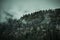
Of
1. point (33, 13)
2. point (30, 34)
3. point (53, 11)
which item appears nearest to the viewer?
point (30, 34)

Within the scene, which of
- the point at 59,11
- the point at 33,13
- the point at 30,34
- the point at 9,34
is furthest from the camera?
the point at 33,13

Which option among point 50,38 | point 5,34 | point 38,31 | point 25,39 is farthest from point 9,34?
point 50,38

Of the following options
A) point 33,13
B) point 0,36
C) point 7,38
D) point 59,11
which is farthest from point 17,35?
point 33,13

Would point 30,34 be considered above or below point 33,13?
below

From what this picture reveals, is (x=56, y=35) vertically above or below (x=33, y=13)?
below

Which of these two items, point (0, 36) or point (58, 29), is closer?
point (58, 29)

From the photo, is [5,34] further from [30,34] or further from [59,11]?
[59,11]

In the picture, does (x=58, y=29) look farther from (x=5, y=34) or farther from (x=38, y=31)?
(x=5, y=34)

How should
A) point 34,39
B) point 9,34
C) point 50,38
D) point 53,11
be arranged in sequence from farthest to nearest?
point 53,11 → point 9,34 → point 34,39 → point 50,38

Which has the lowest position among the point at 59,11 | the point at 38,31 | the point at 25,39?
the point at 25,39
